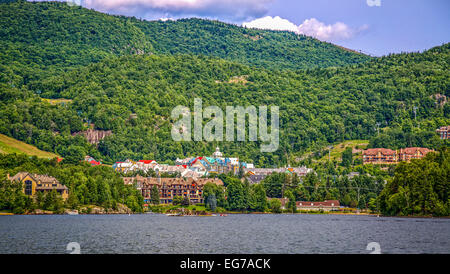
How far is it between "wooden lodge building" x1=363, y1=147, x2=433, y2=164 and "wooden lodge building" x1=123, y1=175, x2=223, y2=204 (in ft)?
202

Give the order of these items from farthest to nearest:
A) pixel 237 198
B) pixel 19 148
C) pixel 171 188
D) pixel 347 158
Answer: pixel 347 158
pixel 19 148
pixel 171 188
pixel 237 198

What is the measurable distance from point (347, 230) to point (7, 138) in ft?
401

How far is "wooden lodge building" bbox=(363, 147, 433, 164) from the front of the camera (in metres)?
192

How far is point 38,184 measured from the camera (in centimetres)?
11725

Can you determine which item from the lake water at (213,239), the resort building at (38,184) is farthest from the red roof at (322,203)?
the resort building at (38,184)

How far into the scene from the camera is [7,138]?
579ft

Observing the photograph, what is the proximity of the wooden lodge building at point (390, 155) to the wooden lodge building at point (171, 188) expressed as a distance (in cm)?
6162

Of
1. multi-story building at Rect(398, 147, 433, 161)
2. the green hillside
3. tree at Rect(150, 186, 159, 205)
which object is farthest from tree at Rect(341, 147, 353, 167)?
the green hillside

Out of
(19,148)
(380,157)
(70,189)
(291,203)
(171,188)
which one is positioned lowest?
(291,203)

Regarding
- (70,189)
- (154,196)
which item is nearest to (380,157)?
(154,196)

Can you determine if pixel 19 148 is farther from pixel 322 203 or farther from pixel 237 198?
pixel 322 203

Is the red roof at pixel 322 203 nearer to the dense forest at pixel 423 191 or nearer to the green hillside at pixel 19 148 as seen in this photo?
the dense forest at pixel 423 191

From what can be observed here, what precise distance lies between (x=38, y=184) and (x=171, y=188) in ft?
136
